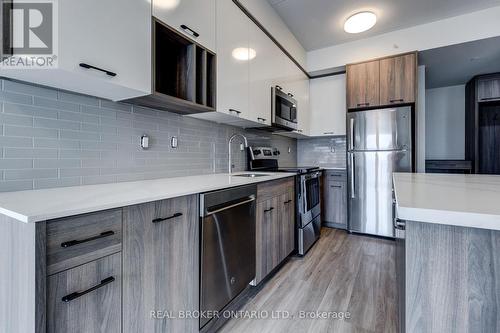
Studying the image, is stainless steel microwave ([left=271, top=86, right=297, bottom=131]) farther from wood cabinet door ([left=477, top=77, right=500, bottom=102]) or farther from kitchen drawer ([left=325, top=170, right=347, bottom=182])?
wood cabinet door ([left=477, top=77, right=500, bottom=102])

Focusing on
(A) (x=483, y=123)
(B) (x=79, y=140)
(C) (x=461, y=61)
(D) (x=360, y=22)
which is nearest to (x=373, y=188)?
(D) (x=360, y=22)

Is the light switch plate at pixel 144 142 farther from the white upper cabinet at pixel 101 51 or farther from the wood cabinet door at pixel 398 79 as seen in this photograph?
the wood cabinet door at pixel 398 79

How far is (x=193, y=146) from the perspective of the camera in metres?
2.07

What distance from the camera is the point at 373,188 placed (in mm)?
3219

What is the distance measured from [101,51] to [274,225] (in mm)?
1738

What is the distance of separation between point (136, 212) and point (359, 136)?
3137 mm

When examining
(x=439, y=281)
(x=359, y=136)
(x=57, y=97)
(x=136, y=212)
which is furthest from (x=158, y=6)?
(x=359, y=136)

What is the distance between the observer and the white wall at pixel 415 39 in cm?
271

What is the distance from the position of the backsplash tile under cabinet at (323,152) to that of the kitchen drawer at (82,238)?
3.64m

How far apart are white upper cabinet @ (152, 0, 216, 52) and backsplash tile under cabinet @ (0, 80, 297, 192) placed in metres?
0.60

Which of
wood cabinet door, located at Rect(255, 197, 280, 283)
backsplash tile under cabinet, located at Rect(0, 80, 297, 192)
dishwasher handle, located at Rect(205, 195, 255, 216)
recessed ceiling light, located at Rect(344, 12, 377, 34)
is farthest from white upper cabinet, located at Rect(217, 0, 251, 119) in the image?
recessed ceiling light, located at Rect(344, 12, 377, 34)

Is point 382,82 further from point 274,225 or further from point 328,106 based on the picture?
point 274,225

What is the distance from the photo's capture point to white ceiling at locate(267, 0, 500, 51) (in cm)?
257

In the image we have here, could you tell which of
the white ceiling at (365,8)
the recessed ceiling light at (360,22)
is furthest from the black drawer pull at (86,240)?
the recessed ceiling light at (360,22)
